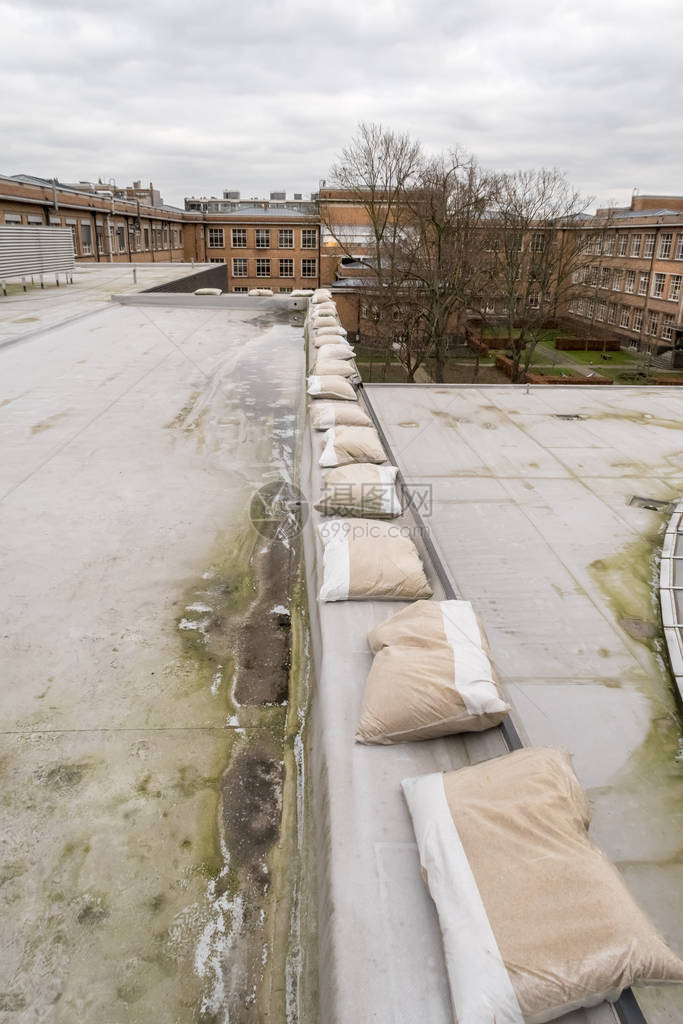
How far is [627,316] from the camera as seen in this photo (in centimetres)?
5031

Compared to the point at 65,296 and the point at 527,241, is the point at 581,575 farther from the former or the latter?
the point at 527,241

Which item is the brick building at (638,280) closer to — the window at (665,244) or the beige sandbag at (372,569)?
the window at (665,244)

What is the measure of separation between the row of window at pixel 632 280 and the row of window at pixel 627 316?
4.03 feet

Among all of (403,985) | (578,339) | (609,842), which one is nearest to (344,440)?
(609,842)

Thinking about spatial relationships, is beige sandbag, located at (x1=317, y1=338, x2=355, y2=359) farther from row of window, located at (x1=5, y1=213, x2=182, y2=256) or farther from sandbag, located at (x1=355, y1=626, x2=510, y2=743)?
row of window, located at (x1=5, y1=213, x2=182, y2=256)

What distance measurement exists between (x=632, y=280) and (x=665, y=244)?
439 centimetres

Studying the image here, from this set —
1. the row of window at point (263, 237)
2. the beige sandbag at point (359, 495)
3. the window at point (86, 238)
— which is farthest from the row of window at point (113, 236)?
the beige sandbag at point (359, 495)

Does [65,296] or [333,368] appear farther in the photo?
[65,296]

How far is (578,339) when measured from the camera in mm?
49188

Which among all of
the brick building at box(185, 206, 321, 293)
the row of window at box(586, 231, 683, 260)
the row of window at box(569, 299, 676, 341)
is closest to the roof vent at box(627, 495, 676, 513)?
the row of window at box(569, 299, 676, 341)

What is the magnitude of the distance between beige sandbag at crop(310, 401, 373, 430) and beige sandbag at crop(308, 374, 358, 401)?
1462 millimetres

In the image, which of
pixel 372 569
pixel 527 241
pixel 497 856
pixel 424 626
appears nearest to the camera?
pixel 497 856

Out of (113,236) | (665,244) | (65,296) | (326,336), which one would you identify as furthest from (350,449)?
(665,244)

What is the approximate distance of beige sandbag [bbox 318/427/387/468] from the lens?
7.92m
